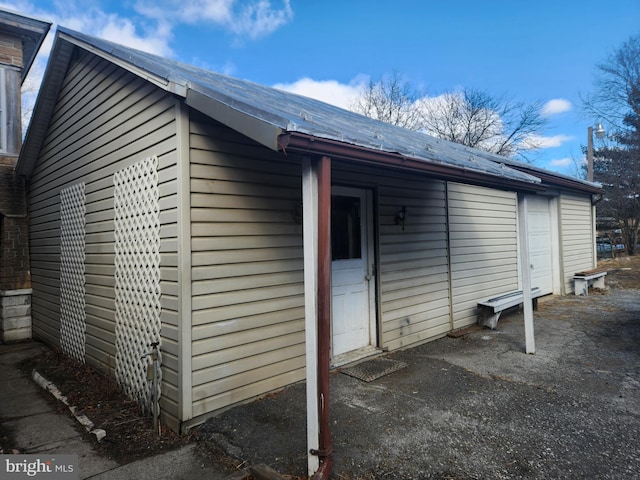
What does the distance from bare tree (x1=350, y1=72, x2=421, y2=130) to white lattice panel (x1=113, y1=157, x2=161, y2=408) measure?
20.7 m

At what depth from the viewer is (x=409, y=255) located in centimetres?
512

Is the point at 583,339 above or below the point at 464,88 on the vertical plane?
below

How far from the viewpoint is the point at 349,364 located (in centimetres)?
427

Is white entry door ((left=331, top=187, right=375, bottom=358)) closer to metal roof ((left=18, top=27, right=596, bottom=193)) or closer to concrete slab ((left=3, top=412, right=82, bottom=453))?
metal roof ((left=18, top=27, right=596, bottom=193))

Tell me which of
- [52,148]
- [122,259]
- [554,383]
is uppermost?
[52,148]

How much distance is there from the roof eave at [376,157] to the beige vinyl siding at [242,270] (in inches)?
48.5

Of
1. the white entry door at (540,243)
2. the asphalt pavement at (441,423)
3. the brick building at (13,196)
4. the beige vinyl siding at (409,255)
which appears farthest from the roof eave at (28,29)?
the white entry door at (540,243)

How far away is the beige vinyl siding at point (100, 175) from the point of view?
3.19m

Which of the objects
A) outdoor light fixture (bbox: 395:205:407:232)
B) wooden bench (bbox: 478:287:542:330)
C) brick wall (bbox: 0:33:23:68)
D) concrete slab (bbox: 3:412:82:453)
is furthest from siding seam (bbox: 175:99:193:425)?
brick wall (bbox: 0:33:23:68)

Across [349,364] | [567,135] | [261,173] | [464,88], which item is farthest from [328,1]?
[567,135]

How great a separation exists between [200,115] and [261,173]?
720 mm

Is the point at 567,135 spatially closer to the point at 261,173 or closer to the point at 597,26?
the point at 597,26

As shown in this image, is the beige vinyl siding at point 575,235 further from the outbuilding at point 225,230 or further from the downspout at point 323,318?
the downspout at point 323,318

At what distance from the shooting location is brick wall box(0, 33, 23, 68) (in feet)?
22.3
